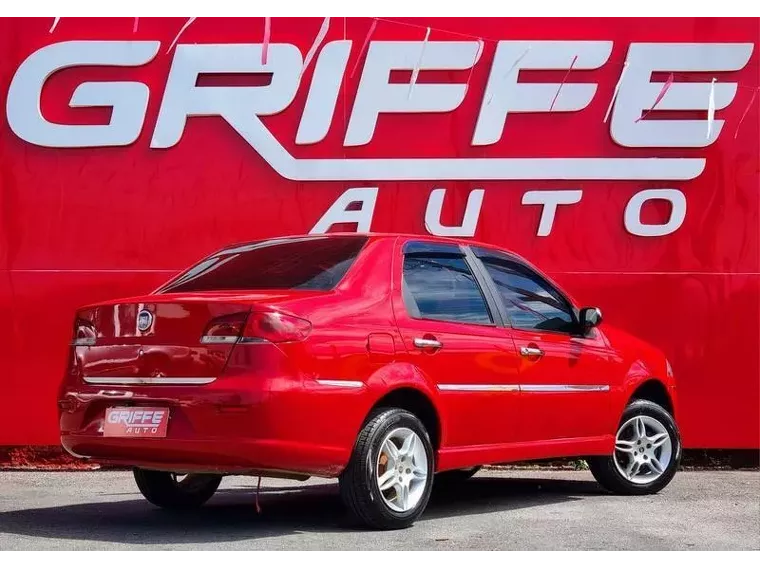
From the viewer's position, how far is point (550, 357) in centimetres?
817

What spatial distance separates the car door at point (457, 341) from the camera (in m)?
7.22

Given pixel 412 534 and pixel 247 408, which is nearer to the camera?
pixel 247 408

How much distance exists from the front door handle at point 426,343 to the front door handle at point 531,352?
86 centimetres

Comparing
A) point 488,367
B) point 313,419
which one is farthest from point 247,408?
point 488,367

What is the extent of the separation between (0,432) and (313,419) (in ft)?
17.8

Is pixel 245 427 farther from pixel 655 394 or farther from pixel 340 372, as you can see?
pixel 655 394

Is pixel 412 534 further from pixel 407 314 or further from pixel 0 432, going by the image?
pixel 0 432

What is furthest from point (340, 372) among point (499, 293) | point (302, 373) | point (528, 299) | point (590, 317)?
point (590, 317)

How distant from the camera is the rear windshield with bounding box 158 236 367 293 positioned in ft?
23.1

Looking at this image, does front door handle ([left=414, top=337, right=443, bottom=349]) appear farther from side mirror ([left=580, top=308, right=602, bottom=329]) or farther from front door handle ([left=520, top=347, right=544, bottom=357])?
side mirror ([left=580, top=308, right=602, bottom=329])

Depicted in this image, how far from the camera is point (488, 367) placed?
25.0 feet

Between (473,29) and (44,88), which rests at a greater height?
(473,29)

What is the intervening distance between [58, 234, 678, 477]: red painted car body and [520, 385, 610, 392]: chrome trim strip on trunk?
2 cm

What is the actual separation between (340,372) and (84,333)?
145cm
